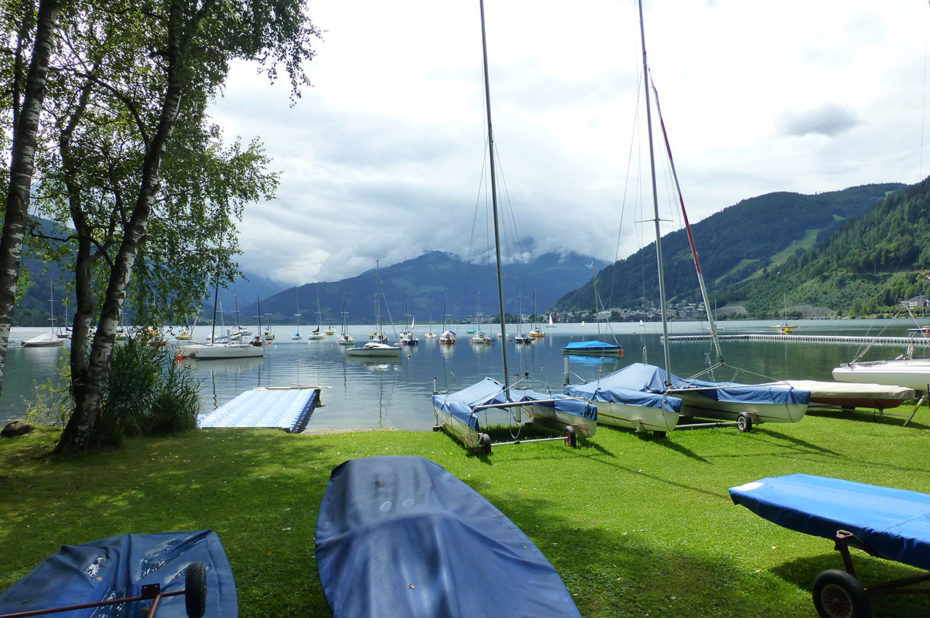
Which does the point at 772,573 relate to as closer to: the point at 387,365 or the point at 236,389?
the point at 236,389

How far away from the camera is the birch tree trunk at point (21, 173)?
8359mm

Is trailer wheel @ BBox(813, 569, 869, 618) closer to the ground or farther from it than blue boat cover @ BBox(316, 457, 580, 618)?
closer to the ground

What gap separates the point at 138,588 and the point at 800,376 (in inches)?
1760

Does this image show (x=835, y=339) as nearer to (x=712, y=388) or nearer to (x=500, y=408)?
(x=712, y=388)

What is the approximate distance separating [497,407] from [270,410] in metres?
13.6

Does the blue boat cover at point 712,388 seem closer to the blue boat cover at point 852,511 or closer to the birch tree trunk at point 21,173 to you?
the blue boat cover at point 852,511

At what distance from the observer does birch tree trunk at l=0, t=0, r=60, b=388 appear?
8.36 metres

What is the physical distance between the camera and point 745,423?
15234 mm

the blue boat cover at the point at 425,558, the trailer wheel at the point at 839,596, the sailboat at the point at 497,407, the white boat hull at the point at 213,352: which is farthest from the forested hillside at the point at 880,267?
the blue boat cover at the point at 425,558

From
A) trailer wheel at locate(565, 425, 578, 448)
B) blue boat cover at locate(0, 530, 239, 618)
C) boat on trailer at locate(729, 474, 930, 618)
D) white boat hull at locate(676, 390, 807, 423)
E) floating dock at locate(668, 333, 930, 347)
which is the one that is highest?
blue boat cover at locate(0, 530, 239, 618)

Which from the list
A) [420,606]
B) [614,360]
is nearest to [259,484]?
[420,606]

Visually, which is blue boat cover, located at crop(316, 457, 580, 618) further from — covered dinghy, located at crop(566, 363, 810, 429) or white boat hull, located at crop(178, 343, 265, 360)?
white boat hull, located at crop(178, 343, 265, 360)

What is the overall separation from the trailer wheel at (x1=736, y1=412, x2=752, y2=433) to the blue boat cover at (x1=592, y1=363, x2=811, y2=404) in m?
0.46

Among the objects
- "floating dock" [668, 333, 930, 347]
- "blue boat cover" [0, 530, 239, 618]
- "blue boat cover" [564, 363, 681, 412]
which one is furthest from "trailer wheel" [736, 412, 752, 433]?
"floating dock" [668, 333, 930, 347]
